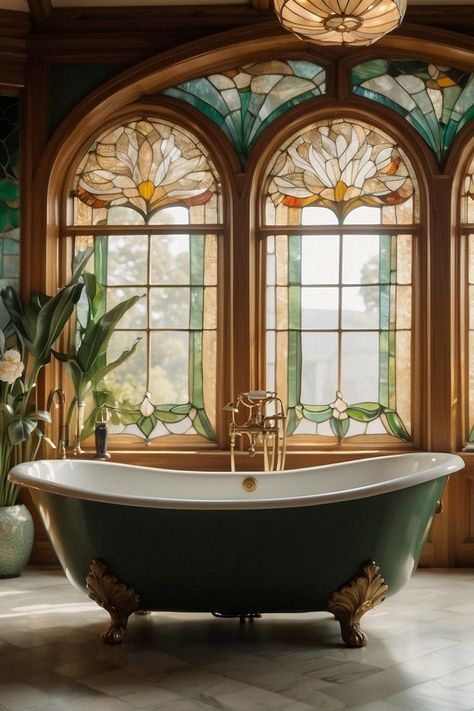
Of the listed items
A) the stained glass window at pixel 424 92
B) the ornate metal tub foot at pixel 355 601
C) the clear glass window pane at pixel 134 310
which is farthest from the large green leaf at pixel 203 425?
the stained glass window at pixel 424 92

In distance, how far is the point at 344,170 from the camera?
4.91 metres

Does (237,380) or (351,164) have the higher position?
(351,164)

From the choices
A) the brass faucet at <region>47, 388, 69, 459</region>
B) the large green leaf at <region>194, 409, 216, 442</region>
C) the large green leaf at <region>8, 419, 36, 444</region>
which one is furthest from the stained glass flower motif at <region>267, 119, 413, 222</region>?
the large green leaf at <region>8, 419, 36, 444</region>

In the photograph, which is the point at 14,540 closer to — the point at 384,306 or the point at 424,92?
the point at 384,306

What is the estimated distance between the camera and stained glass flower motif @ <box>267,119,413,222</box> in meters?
4.90

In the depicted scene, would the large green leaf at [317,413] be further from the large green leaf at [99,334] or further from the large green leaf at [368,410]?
the large green leaf at [99,334]

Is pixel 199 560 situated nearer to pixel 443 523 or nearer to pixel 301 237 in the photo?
pixel 443 523

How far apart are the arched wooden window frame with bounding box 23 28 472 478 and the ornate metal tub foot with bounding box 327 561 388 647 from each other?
1468mm

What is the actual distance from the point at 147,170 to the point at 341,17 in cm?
208

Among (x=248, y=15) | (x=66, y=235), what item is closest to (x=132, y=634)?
(x=66, y=235)

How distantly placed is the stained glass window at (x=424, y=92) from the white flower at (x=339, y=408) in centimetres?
137

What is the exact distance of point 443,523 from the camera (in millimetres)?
4695

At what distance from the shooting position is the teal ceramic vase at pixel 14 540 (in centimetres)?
443

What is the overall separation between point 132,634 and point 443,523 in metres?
1.92
